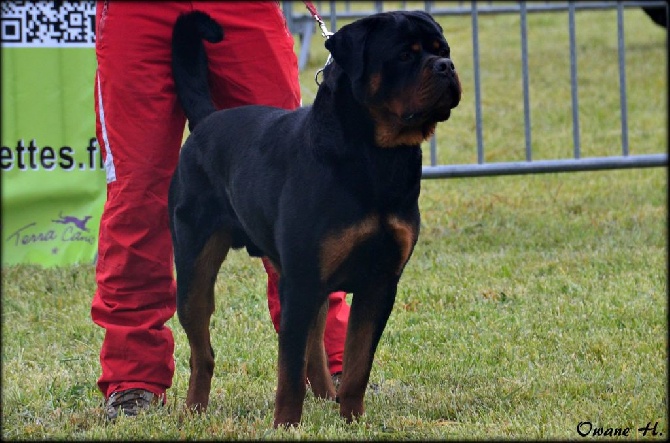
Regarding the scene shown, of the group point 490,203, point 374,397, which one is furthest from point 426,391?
point 490,203

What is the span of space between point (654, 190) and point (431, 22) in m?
5.25

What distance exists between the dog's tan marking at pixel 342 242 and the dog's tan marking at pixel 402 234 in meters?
0.05

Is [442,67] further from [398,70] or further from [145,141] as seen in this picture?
[145,141]

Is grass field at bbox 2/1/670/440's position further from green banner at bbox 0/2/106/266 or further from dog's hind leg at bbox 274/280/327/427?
green banner at bbox 0/2/106/266

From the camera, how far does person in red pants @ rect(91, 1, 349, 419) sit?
402 cm

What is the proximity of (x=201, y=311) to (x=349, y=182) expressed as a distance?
2.87 ft

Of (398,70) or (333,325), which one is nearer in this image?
(398,70)

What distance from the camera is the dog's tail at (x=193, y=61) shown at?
3.92m

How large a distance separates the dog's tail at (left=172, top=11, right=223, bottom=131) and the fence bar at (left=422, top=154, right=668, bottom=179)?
3216 millimetres

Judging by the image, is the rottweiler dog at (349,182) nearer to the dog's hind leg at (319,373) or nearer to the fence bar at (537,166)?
the dog's hind leg at (319,373)

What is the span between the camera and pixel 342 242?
3311mm

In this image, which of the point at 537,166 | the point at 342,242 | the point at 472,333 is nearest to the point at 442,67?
the point at 342,242

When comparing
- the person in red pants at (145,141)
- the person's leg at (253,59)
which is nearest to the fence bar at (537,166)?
the person's leg at (253,59)

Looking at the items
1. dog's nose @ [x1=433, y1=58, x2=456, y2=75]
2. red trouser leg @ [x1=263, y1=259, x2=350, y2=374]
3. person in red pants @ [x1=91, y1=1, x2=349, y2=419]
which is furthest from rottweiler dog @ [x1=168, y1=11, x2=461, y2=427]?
red trouser leg @ [x1=263, y1=259, x2=350, y2=374]
